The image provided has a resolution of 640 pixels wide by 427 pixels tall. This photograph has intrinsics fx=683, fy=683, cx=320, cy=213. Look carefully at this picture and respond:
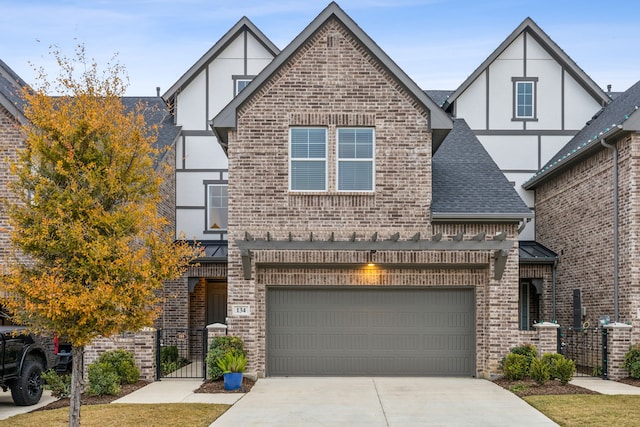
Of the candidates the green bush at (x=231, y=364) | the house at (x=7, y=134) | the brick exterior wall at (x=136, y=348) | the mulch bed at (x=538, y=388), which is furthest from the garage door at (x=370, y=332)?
the house at (x=7, y=134)

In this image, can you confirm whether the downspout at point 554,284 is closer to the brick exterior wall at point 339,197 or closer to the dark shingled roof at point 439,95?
the brick exterior wall at point 339,197

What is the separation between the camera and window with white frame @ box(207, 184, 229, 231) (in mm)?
22062

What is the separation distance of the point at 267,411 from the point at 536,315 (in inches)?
481

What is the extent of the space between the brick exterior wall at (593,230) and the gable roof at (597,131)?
297 millimetres

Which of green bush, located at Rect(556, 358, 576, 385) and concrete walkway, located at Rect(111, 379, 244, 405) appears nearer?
concrete walkway, located at Rect(111, 379, 244, 405)

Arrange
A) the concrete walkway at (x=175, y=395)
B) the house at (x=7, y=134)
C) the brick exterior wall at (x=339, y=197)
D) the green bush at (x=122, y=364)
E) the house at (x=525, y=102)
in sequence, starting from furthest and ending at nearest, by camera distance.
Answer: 1. the house at (x=525, y=102)
2. the house at (x=7, y=134)
3. the brick exterior wall at (x=339, y=197)
4. the green bush at (x=122, y=364)
5. the concrete walkway at (x=175, y=395)

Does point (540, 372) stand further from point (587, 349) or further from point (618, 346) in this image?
point (587, 349)

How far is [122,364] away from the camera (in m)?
15.2

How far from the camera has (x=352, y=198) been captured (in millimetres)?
15984

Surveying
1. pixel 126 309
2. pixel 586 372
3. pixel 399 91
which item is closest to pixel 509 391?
pixel 586 372

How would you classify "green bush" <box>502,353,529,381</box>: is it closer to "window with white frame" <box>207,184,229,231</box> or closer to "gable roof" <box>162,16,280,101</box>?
"window with white frame" <box>207,184,229,231</box>

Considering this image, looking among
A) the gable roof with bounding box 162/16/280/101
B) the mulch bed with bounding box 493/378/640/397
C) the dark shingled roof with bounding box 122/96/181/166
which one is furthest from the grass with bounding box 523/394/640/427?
the gable roof with bounding box 162/16/280/101

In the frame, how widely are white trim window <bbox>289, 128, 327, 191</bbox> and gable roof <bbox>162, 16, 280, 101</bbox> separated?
733cm

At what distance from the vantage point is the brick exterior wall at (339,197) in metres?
15.8
